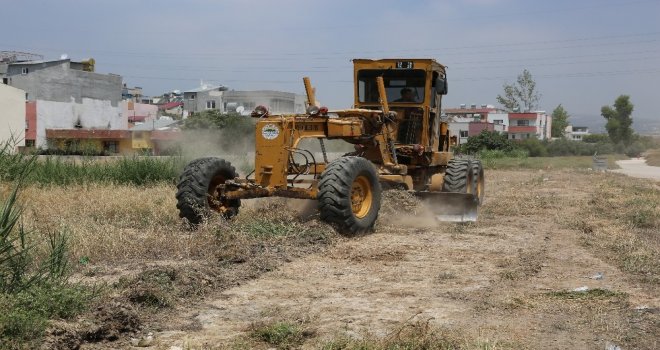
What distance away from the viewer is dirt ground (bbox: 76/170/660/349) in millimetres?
5145

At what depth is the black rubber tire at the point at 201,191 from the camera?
33.1 feet

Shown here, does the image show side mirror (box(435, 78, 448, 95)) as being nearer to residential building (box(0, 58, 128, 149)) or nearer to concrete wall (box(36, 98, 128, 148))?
concrete wall (box(36, 98, 128, 148))

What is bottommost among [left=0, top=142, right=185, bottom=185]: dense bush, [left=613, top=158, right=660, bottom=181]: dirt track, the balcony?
[left=613, top=158, right=660, bottom=181]: dirt track

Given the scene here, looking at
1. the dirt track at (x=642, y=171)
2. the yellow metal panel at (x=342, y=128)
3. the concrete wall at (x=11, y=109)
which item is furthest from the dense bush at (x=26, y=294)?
the concrete wall at (x=11, y=109)

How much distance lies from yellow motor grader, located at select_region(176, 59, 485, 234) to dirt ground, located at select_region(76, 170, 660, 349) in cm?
82

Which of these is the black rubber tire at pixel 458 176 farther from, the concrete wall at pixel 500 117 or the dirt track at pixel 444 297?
the concrete wall at pixel 500 117

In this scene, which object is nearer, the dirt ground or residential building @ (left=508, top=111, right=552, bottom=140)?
the dirt ground

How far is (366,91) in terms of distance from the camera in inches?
515

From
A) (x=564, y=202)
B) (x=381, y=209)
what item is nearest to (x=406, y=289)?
(x=381, y=209)

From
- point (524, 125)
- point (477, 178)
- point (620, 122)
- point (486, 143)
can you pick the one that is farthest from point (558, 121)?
point (477, 178)

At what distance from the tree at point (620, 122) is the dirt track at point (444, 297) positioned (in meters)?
105

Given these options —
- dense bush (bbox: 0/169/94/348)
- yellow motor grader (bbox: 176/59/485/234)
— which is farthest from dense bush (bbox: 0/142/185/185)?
dense bush (bbox: 0/169/94/348)

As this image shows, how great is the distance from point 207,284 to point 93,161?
39.1ft

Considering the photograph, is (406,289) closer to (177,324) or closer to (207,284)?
(207,284)
